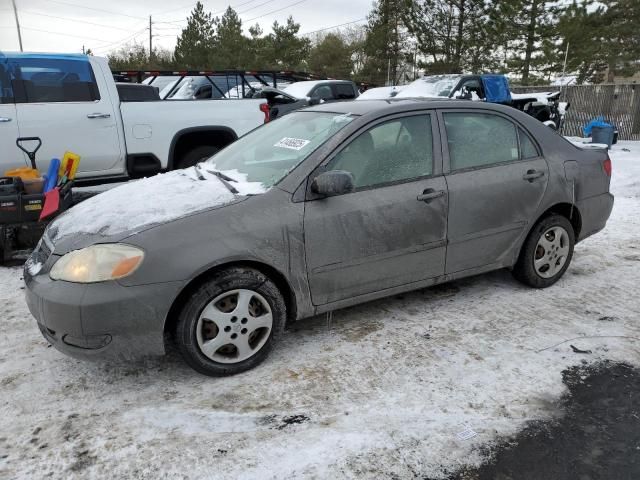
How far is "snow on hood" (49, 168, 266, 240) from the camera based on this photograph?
2984 mm

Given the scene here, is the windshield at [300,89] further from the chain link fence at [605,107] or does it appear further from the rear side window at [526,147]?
the rear side window at [526,147]

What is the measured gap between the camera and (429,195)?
11.8 ft

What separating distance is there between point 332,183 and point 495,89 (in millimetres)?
12466

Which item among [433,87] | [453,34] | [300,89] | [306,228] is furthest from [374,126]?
[453,34]

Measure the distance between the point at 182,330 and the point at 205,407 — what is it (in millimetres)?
433

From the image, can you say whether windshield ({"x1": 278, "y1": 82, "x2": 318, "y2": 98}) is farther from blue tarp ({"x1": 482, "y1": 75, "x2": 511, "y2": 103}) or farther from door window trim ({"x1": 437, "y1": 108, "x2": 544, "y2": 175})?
door window trim ({"x1": 437, "y1": 108, "x2": 544, "y2": 175})

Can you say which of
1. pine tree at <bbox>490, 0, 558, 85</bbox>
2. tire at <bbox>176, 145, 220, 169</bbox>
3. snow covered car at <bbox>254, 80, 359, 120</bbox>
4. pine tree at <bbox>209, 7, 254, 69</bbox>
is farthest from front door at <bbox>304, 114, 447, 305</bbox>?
pine tree at <bbox>209, 7, 254, 69</bbox>

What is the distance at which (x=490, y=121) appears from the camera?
13.2 feet

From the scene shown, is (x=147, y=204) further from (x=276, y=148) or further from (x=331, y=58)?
(x=331, y=58)

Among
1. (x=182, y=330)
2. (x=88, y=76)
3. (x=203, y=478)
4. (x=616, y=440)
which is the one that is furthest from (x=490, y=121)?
(x=88, y=76)

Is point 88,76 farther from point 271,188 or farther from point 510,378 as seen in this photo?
point 510,378

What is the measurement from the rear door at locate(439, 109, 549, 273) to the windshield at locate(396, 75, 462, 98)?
376 inches

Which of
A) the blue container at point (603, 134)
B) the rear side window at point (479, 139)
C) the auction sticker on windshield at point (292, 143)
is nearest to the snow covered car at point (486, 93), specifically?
the blue container at point (603, 134)

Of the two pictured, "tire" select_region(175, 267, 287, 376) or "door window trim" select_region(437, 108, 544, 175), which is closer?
"tire" select_region(175, 267, 287, 376)
